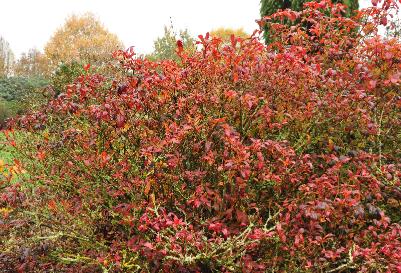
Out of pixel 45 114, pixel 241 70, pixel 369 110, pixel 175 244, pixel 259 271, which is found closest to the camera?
pixel 175 244

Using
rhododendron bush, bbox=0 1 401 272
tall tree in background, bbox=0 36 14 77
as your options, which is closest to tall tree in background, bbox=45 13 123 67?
tall tree in background, bbox=0 36 14 77

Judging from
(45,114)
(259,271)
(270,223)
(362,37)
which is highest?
(362,37)

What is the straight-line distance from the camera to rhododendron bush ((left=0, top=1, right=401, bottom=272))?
11.0ft

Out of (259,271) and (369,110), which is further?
(369,110)

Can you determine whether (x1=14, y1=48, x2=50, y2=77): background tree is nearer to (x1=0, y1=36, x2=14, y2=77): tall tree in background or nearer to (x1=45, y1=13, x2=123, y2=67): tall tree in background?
(x1=0, y1=36, x2=14, y2=77): tall tree in background

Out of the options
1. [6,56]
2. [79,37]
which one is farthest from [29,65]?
[79,37]

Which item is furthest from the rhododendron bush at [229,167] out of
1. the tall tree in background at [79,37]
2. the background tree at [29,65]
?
the background tree at [29,65]

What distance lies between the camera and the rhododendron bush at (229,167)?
336 cm

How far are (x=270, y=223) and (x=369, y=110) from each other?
118cm

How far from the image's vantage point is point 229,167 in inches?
127

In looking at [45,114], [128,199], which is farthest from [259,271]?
[45,114]

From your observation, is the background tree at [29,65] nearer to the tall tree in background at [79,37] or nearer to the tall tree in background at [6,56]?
the tall tree in background at [6,56]

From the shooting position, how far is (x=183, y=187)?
11.4 ft

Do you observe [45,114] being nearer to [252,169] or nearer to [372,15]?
[252,169]
